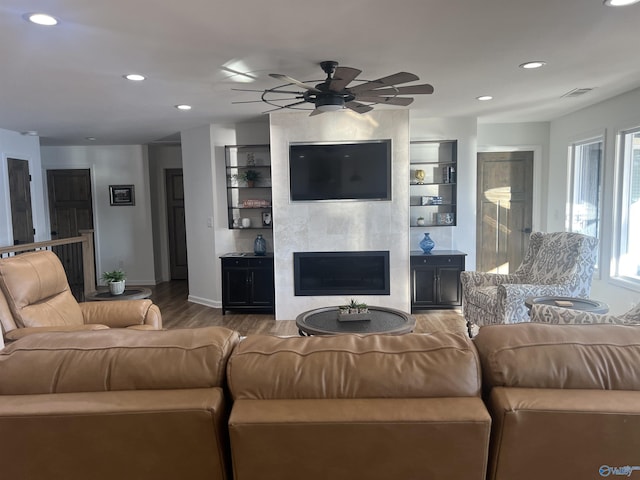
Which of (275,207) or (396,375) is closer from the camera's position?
(396,375)

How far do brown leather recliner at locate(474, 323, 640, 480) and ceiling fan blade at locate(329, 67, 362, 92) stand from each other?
194 cm

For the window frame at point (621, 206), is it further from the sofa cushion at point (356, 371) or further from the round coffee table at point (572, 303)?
the sofa cushion at point (356, 371)

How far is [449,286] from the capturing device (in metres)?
5.32

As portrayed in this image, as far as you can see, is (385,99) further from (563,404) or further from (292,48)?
(563,404)

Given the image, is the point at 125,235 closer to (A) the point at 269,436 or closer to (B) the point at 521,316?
(B) the point at 521,316

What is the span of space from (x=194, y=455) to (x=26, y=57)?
3054mm

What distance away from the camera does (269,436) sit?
3.33 feet

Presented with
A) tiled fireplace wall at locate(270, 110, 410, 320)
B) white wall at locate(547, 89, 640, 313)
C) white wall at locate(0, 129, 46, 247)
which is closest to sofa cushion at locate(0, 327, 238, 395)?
tiled fireplace wall at locate(270, 110, 410, 320)

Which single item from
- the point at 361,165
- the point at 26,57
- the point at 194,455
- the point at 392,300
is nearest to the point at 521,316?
the point at 392,300

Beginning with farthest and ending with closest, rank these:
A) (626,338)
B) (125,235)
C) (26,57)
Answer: (125,235)
(26,57)
(626,338)

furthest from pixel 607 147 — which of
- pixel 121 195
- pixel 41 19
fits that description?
pixel 121 195

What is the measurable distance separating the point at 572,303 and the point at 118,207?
684 centimetres

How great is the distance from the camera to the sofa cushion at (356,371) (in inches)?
43.2

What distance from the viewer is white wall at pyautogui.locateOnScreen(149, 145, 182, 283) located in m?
7.55
